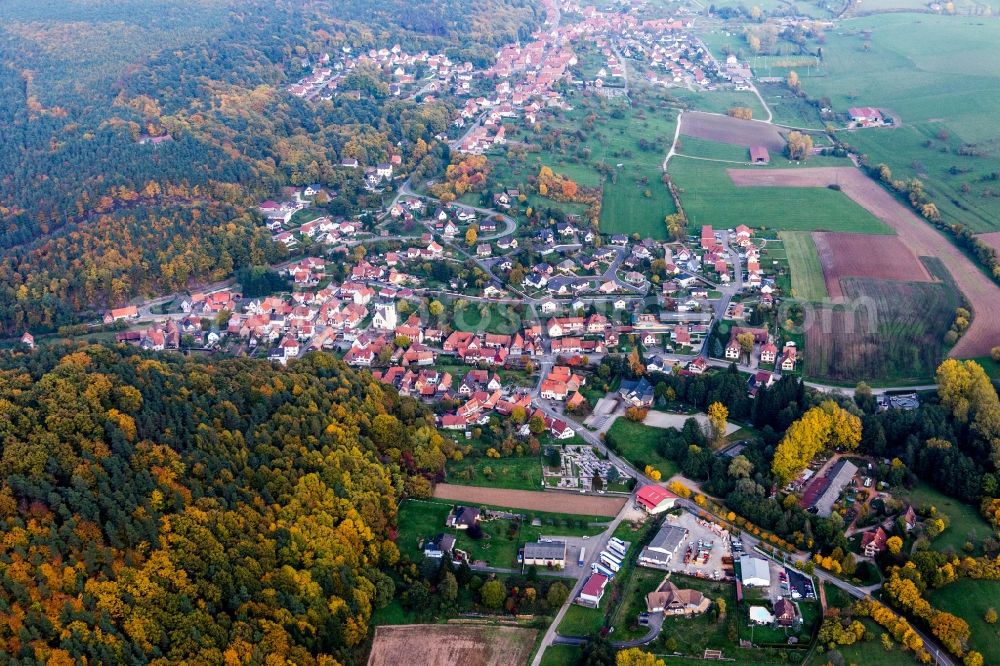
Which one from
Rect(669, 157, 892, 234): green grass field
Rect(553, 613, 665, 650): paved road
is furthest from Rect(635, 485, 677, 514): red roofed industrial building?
Rect(669, 157, 892, 234): green grass field

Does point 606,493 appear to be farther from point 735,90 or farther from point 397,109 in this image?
point 735,90

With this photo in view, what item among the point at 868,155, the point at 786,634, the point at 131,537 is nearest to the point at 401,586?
the point at 131,537

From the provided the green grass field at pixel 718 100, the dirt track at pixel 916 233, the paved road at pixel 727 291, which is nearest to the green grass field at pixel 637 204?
the paved road at pixel 727 291

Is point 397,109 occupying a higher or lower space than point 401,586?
higher

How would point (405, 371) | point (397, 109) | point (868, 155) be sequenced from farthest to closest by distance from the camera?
1. point (397, 109)
2. point (868, 155)
3. point (405, 371)

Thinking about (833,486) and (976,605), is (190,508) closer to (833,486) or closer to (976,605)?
(833,486)

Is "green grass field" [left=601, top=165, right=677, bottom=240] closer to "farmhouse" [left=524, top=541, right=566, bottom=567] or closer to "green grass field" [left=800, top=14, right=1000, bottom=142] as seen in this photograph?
"green grass field" [left=800, top=14, right=1000, bottom=142]

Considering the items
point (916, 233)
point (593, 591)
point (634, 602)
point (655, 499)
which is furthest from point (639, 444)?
point (916, 233)
